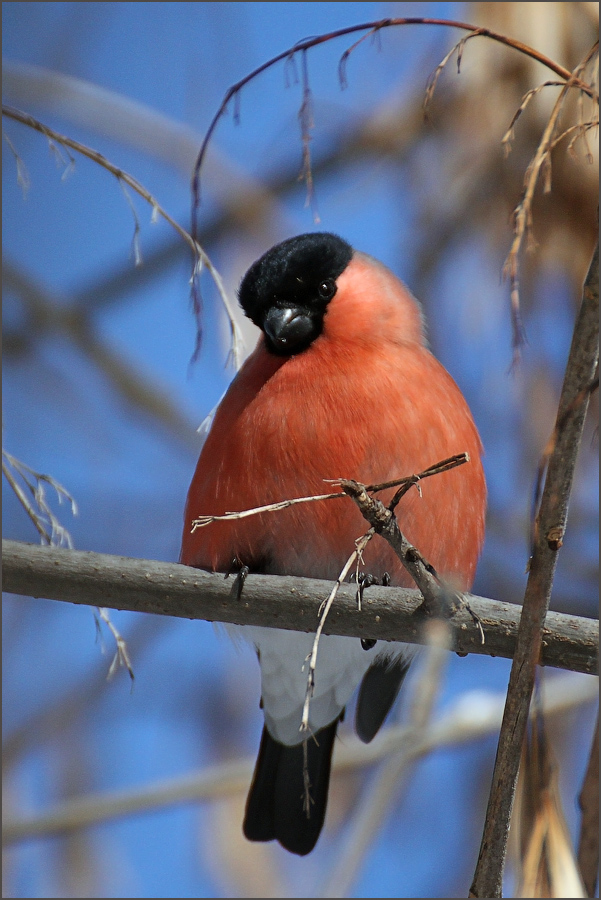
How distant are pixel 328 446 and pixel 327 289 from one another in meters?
0.49

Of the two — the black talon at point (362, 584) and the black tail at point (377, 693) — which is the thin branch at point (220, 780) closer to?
the black tail at point (377, 693)

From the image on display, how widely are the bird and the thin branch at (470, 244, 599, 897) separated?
53 centimetres

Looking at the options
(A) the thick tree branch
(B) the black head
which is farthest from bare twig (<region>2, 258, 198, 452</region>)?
(A) the thick tree branch

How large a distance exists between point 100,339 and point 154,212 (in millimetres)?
2045

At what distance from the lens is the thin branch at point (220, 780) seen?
223 centimetres

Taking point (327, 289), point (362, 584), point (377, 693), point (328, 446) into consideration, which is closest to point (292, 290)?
point (327, 289)

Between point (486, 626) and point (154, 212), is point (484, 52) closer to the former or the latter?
point (154, 212)

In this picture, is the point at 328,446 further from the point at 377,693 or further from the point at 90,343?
→ the point at 90,343

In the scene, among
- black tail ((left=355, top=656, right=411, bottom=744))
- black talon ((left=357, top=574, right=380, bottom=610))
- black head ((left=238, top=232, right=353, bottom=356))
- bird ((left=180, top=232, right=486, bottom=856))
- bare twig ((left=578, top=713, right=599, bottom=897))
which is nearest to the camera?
bare twig ((left=578, top=713, right=599, bottom=897))

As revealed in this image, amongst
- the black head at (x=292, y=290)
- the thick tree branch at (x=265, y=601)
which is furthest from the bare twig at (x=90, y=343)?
the thick tree branch at (x=265, y=601)

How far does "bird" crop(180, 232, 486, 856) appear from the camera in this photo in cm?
172

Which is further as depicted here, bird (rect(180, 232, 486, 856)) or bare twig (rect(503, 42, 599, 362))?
bird (rect(180, 232, 486, 856))

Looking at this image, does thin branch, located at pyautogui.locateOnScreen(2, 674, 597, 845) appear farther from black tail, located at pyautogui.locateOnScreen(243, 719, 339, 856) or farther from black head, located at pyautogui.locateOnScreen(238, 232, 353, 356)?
Result: black head, located at pyautogui.locateOnScreen(238, 232, 353, 356)

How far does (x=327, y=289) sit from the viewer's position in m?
2.04
